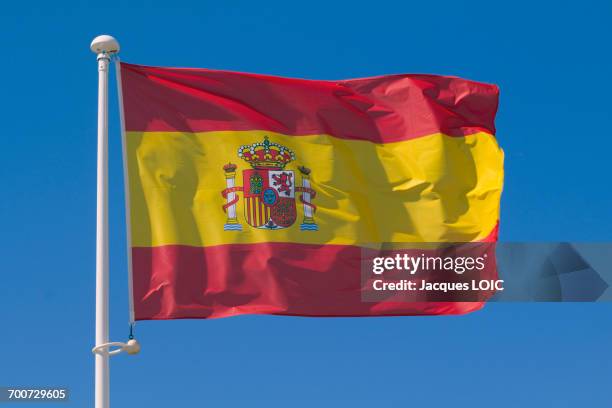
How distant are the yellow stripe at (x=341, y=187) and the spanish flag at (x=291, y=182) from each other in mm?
22

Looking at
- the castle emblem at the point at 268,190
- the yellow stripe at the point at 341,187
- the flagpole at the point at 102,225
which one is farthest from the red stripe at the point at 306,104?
the flagpole at the point at 102,225

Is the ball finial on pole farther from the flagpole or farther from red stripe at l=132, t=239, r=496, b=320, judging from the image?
red stripe at l=132, t=239, r=496, b=320

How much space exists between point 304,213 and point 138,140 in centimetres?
290

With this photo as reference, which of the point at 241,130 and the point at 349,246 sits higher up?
the point at 241,130

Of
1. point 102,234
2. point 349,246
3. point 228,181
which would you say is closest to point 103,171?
point 102,234

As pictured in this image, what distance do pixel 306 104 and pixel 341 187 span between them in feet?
4.91

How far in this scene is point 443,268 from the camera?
21875 millimetres

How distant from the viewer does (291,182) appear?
848 inches

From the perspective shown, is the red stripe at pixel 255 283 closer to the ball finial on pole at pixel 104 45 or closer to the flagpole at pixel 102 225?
the flagpole at pixel 102 225

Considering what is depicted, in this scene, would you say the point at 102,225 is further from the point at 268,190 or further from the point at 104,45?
the point at 268,190

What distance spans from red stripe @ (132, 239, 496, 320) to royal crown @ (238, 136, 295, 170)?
134 cm

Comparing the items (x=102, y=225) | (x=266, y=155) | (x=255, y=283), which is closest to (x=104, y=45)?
(x=102, y=225)

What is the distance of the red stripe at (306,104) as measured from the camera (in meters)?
21.0

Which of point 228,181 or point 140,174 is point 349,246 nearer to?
point 228,181
